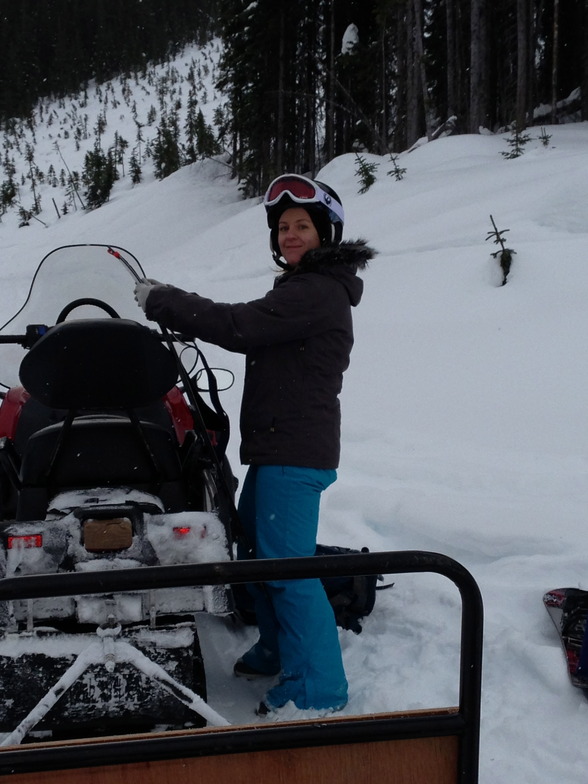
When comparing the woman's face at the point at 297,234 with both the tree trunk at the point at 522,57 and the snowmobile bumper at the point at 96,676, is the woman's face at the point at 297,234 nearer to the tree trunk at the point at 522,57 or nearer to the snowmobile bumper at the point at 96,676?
the snowmobile bumper at the point at 96,676

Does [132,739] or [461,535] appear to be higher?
[132,739]

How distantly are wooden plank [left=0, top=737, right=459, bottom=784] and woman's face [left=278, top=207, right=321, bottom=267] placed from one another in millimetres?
1650

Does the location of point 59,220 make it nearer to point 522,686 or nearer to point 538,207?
point 538,207

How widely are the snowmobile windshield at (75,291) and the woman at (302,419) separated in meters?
0.83

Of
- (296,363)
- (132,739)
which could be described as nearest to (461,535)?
(296,363)

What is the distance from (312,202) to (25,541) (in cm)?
146

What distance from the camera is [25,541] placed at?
201 centimetres

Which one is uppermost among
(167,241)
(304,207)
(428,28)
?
(428,28)

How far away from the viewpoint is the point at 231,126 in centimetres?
2609

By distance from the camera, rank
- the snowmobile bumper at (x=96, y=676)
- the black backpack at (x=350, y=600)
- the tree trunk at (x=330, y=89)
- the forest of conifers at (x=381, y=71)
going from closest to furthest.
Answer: the snowmobile bumper at (x=96, y=676) → the black backpack at (x=350, y=600) → the forest of conifers at (x=381, y=71) → the tree trunk at (x=330, y=89)

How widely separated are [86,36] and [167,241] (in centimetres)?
5302

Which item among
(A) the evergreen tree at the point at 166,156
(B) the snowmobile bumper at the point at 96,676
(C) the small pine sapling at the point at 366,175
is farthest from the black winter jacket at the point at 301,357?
(A) the evergreen tree at the point at 166,156

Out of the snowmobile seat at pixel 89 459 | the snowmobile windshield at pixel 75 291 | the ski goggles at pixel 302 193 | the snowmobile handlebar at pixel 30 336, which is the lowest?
the snowmobile seat at pixel 89 459

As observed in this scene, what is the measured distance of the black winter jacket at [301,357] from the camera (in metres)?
2.30
